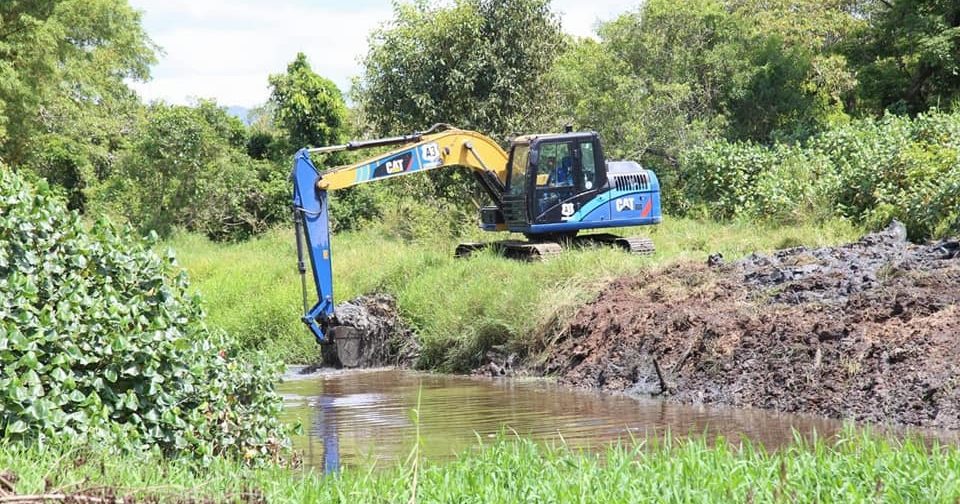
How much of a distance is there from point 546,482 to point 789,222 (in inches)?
710

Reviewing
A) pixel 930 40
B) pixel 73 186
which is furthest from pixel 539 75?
pixel 73 186

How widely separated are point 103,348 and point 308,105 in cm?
2885

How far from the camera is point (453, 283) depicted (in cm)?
1933

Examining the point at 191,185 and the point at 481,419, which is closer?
the point at 481,419

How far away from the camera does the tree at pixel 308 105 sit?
3572 cm

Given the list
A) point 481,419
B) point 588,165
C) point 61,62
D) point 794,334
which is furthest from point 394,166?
point 61,62

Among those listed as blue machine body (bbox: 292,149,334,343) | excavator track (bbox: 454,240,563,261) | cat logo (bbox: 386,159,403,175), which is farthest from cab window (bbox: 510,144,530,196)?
blue machine body (bbox: 292,149,334,343)

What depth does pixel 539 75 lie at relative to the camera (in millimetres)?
31109

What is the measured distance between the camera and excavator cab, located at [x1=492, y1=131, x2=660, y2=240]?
2048 cm

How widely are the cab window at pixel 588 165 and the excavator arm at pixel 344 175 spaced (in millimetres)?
1475

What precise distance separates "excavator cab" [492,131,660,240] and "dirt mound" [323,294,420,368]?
295 centimetres

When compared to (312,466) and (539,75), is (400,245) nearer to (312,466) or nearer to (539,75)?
(539,75)

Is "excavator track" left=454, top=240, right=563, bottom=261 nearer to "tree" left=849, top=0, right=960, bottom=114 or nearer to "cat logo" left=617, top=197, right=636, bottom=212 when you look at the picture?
"cat logo" left=617, top=197, right=636, bottom=212

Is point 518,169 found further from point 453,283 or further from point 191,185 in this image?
point 191,185
